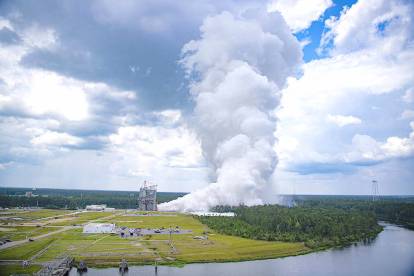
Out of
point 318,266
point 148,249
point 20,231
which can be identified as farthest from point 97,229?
point 318,266

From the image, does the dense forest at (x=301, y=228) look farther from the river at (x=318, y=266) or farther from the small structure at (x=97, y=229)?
the small structure at (x=97, y=229)

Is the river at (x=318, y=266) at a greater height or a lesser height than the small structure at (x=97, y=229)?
lesser

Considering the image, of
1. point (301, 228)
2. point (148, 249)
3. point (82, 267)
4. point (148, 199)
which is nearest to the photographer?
point (82, 267)

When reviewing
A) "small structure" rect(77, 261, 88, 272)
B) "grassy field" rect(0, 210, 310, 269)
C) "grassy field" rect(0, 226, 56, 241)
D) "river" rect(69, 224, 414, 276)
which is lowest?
"river" rect(69, 224, 414, 276)

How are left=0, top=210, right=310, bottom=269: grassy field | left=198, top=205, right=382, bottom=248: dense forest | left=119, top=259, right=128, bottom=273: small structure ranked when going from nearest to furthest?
left=119, top=259, right=128, bottom=273: small structure
left=0, top=210, right=310, bottom=269: grassy field
left=198, top=205, right=382, bottom=248: dense forest

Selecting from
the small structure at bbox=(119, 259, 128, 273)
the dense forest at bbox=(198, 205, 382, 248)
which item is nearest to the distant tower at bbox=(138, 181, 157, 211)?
the dense forest at bbox=(198, 205, 382, 248)

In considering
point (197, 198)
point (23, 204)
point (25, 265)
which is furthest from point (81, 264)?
point (23, 204)

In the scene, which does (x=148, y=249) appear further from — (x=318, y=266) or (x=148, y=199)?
(x=148, y=199)

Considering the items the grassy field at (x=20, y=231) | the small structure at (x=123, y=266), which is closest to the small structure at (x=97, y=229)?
the grassy field at (x=20, y=231)

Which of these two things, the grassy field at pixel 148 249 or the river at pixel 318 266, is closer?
the river at pixel 318 266

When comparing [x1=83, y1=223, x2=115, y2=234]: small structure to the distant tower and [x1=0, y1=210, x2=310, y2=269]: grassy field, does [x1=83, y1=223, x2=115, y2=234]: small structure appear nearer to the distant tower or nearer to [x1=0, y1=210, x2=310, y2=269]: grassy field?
[x1=0, y1=210, x2=310, y2=269]: grassy field
